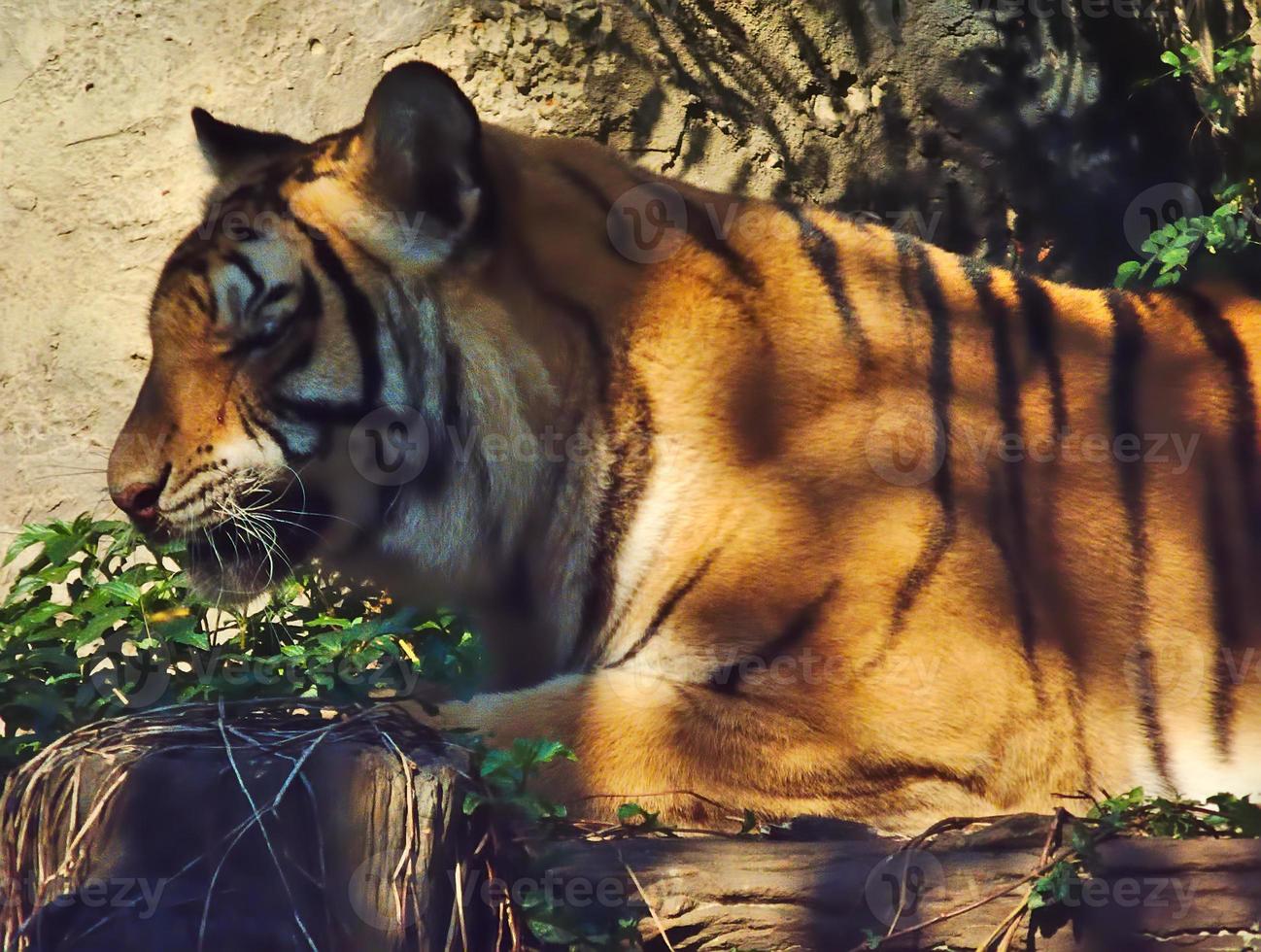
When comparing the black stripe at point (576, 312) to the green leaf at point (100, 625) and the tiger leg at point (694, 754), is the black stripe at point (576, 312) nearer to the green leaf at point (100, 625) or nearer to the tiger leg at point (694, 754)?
the tiger leg at point (694, 754)

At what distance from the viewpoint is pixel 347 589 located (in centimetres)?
354

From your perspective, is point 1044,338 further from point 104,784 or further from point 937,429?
point 104,784

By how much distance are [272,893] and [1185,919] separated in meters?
1.29

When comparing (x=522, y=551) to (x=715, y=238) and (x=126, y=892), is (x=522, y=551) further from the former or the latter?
(x=126, y=892)

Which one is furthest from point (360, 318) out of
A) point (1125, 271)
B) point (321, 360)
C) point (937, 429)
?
point (1125, 271)

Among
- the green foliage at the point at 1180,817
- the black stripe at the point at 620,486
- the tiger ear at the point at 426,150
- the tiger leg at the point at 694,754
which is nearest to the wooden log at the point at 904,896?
the green foliage at the point at 1180,817

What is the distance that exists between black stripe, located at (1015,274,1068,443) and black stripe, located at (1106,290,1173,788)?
0.11 metres

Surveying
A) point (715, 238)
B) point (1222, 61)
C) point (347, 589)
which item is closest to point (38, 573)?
point (347, 589)

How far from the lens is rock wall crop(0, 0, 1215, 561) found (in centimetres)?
392

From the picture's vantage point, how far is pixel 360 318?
272 centimetres

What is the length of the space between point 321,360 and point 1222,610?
1848mm

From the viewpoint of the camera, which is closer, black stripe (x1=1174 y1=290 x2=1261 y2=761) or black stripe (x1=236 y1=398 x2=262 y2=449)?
black stripe (x1=236 y1=398 x2=262 y2=449)

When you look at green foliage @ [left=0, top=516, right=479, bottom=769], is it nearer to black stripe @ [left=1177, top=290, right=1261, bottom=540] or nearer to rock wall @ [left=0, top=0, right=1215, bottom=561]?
rock wall @ [left=0, top=0, right=1215, bottom=561]

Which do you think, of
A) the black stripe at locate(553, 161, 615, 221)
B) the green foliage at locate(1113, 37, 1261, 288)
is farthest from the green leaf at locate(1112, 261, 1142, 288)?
the black stripe at locate(553, 161, 615, 221)
